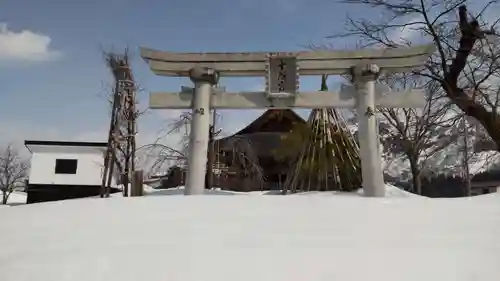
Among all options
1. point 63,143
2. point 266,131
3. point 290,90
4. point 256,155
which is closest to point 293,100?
point 290,90

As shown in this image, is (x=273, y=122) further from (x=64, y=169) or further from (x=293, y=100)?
(x=64, y=169)

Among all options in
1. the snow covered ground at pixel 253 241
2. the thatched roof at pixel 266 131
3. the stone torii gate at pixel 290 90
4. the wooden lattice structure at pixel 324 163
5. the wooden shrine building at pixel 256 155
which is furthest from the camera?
the thatched roof at pixel 266 131

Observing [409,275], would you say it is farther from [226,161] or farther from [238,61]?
[226,161]

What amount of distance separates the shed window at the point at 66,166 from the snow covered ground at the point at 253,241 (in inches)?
624

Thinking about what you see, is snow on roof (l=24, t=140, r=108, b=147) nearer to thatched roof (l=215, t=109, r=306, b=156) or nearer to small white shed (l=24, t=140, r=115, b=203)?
small white shed (l=24, t=140, r=115, b=203)

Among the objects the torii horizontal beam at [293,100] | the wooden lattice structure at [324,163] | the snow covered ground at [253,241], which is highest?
the torii horizontal beam at [293,100]

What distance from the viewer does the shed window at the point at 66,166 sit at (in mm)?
20422

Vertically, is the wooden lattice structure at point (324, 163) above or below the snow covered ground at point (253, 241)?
above

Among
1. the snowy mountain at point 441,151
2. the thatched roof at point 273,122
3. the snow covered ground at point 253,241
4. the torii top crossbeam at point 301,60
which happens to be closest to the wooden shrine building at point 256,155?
the thatched roof at point 273,122

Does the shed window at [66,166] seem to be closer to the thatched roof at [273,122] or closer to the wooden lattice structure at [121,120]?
the thatched roof at [273,122]

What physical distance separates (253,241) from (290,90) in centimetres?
457

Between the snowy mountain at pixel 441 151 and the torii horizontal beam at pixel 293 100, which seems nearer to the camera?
the torii horizontal beam at pixel 293 100

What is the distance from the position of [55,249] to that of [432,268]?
11.1ft

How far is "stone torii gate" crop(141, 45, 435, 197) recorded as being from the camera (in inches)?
316
